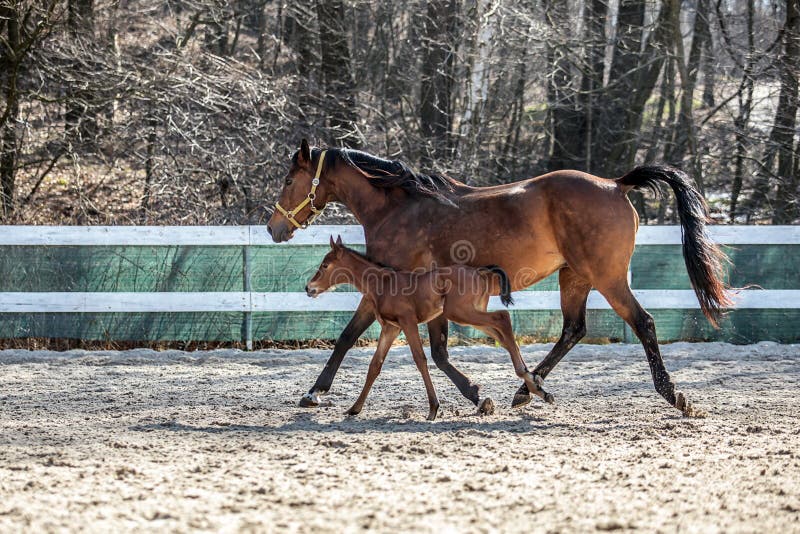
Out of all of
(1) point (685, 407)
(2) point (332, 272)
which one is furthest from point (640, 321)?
(2) point (332, 272)

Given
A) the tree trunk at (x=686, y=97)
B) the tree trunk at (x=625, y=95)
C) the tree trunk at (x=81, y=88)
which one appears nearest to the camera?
the tree trunk at (x=81, y=88)

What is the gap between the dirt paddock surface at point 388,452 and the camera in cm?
370

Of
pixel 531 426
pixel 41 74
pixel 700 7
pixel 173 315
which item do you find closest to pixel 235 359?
pixel 173 315

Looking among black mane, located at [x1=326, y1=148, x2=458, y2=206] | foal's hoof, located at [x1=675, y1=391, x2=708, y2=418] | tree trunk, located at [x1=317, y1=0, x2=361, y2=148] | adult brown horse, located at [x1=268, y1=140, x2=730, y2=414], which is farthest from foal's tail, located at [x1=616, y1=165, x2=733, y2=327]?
tree trunk, located at [x1=317, y1=0, x2=361, y2=148]

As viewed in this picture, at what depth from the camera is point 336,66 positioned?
49.1 ft

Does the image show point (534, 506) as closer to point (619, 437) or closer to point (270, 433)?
point (619, 437)

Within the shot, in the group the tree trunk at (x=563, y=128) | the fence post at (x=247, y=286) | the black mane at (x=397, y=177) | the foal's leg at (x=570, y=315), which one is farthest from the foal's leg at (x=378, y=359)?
the tree trunk at (x=563, y=128)

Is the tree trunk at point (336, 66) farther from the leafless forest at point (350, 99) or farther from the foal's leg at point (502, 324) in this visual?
the foal's leg at point (502, 324)

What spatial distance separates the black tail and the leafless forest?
6509 mm

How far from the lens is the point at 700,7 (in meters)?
15.5

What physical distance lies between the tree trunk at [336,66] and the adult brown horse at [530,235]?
7715 millimetres

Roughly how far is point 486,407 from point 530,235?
Answer: 1302 mm

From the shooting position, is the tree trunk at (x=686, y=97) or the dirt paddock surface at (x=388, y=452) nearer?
the dirt paddock surface at (x=388, y=452)

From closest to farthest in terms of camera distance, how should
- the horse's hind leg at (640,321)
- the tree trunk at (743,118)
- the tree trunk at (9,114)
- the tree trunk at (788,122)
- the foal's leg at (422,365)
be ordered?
the foal's leg at (422,365) → the horse's hind leg at (640,321) → the tree trunk at (9,114) → the tree trunk at (788,122) → the tree trunk at (743,118)
